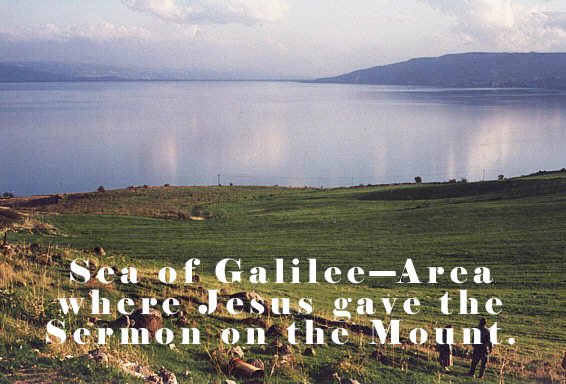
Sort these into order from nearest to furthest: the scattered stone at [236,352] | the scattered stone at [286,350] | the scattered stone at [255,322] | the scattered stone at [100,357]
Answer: the scattered stone at [100,357]
the scattered stone at [236,352]
the scattered stone at [286,350]
the scattered stone at [255,322]

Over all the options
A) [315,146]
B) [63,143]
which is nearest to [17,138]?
[63,143]

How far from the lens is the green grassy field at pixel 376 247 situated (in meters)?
11.1

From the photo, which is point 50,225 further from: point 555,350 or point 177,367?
point 555,350

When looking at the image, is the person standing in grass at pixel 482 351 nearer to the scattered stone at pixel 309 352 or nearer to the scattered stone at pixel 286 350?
the scattered stone at pixel 309 352

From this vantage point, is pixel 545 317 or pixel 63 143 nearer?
pixel 545 317

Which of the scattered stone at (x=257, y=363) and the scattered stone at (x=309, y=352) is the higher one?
the scattered stone at (x=257, y=363)

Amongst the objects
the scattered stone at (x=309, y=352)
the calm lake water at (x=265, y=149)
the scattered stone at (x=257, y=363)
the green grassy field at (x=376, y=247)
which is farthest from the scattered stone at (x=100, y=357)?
the calm lake water at (x=265, y=149)

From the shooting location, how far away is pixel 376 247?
28.7m

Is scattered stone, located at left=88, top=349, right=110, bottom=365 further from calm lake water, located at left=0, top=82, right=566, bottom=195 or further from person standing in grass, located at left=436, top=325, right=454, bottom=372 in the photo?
calm lake water, located at left=0, top=82, right=566, bottom=195

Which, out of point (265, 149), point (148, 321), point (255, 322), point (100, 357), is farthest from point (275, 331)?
point (265, 149)

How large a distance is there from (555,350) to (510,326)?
261 cm

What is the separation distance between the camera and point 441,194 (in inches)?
1886

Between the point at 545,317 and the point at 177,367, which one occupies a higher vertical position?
the point at 177,367

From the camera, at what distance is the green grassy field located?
11.1 meters
